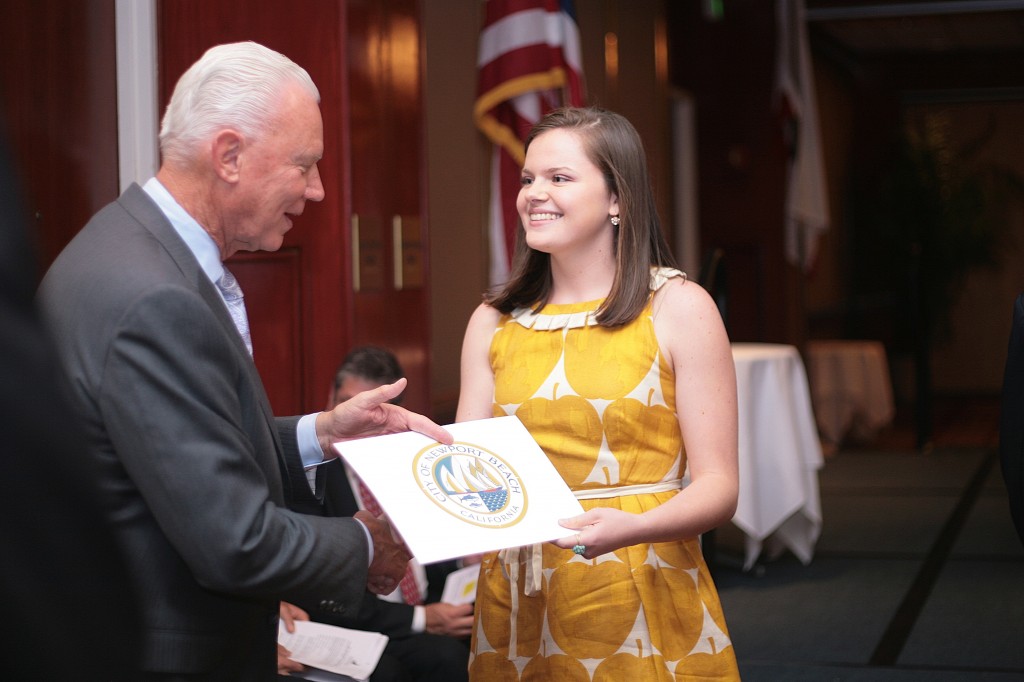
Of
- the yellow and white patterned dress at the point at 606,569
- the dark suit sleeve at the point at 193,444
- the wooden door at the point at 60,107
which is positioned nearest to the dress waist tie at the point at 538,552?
the yellow and white patterned dress at the point at 606,569

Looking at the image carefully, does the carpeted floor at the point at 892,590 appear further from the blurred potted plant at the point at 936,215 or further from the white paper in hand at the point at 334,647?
the blurred potted plant at the point at 936,215

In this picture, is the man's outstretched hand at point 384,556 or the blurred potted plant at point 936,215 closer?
the man's outstretched hand at point 384,556

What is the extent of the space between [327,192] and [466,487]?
5.97 ft

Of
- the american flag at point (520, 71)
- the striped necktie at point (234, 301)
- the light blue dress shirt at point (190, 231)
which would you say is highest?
the american flag at point (520, 71)

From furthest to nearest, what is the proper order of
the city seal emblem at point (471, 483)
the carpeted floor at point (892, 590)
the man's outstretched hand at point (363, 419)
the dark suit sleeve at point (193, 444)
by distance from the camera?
the carpeted floor at point (892, 590) < the man's outstretched hand at point (363, 419) < the city seal emblem at point (471, 483) < the dark suit sleeve at point (193, 444)

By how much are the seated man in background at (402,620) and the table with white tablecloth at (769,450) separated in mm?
2037

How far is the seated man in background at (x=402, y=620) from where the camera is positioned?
290cm

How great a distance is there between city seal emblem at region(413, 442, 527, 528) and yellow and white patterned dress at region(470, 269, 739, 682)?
0.24 meters

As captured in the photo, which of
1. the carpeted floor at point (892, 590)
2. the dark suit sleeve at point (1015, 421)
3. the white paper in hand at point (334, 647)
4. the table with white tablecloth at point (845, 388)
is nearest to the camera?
the dark suit sleeve at point (1015, 421)

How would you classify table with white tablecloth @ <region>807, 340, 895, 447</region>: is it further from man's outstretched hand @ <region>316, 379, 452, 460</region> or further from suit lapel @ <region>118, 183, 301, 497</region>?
suit lapel @ <region>118, 183, 301, 497</region>

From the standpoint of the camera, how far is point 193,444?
134 cm

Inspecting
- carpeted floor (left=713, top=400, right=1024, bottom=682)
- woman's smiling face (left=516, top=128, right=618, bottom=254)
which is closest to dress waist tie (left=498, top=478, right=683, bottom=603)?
woman's smiling face (left=516, top=128, right=618, bottom=254)

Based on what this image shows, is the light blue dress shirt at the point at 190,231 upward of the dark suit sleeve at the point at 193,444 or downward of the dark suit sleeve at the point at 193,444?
upward

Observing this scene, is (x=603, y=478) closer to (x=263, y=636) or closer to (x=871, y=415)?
(x=263, y=636)
